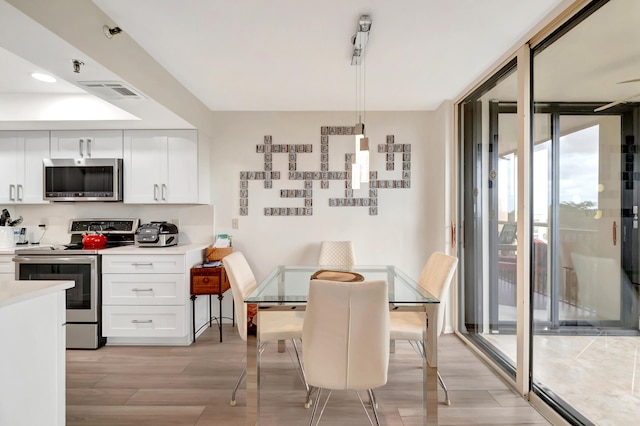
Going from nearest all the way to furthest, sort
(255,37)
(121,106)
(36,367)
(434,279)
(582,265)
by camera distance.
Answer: (36,367) → (582,265) → (255,37) → (434,279) → (121,106)

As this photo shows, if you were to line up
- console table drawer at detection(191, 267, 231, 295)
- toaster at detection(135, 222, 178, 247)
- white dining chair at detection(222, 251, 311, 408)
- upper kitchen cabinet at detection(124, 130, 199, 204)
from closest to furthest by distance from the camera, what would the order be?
white dining chair at detection(222, 251, 311, 408) → console table drawer at detection(191, 267, 231, 295) → toaster at detection(135, 222, 178, 247) → upper kitchen cabinet at detection(124, 130, 199, 204)

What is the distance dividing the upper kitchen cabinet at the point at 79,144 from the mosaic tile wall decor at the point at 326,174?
160 centimetres

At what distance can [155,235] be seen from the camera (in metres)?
3.45

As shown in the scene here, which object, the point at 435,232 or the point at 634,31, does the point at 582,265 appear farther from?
the point at 435,232

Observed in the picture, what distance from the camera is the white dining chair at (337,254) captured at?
3.63 metres

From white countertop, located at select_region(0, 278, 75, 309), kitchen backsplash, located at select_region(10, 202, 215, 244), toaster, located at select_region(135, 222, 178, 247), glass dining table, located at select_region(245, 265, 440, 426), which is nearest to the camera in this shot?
white countertop, located at select_region(0, 278, 75, 309)

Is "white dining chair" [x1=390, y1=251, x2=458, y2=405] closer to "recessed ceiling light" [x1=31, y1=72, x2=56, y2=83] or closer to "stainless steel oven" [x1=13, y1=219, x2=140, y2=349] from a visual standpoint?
"stainless steel oven" [x1=13, y1=219, x2=140, y2=349]

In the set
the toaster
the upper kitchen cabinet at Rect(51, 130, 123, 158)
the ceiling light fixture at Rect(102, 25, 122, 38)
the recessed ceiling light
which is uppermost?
the recessed ceiling light

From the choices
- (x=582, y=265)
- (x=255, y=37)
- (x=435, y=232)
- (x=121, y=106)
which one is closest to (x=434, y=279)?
(x=582, y=265)

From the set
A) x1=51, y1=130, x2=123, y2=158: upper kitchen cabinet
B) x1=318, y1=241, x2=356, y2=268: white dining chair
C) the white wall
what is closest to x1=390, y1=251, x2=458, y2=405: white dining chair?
x1=318, y1=241, x2=356, y2=268: white dining chair

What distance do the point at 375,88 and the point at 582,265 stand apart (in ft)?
7.07

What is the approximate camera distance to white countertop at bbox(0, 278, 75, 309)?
4.42 ft

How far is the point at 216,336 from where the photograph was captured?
3.50 meters

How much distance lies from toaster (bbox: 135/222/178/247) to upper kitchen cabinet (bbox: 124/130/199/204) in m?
0.26
